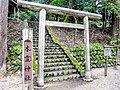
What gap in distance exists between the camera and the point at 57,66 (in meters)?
6.29

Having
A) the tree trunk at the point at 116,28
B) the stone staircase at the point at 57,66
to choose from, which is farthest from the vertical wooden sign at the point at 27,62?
the tree trunk at the point at 116,28

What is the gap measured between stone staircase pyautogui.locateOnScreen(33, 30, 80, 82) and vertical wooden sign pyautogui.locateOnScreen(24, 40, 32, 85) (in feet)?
6.80

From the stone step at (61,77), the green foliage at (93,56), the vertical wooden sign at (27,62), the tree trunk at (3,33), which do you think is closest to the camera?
the vertical wooden sign at (27,62)

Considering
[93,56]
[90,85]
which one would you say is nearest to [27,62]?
[90,85]

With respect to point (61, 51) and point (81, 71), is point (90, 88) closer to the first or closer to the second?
point (81, 71)

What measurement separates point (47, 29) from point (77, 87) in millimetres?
5656

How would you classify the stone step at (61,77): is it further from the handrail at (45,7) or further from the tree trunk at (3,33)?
the handrail at (45,7)

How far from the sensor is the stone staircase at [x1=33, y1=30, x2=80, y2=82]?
5.74 meters

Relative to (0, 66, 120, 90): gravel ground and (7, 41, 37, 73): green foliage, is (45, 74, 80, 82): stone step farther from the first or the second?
(7, 41, 37, 73): green foliage

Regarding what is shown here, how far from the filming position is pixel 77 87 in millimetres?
5035

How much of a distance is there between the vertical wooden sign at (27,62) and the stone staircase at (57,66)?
2.07 metres

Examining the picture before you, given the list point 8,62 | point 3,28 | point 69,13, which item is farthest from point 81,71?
point 3,28

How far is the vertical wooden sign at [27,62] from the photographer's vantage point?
3400 millimetres

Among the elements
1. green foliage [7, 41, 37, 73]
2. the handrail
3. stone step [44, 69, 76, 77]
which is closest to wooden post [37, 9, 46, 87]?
the handrail
